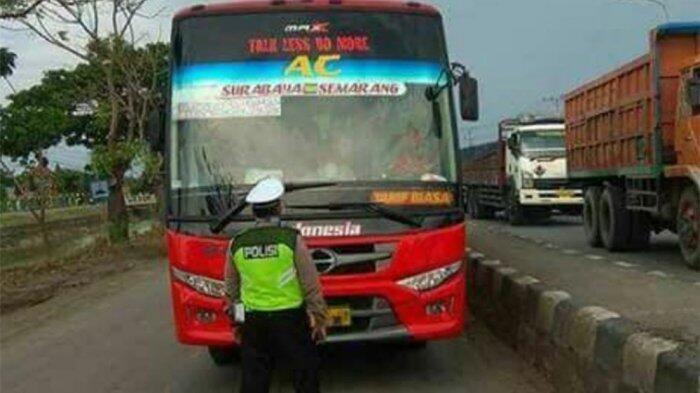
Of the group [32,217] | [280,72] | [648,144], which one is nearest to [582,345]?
[280,72]

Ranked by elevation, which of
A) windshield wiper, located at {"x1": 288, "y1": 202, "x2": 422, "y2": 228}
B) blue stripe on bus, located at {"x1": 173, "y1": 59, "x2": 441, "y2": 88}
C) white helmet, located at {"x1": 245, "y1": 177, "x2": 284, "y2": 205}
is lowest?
windshield wiper, located at {"x1": 288, "y1": 202, "x2": 422, "y2": 228}

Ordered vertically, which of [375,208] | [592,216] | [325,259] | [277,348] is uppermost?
[375,208]

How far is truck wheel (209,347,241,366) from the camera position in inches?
344

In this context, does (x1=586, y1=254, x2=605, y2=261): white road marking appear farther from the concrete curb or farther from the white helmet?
the white helmet

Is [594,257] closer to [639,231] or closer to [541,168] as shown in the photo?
[639,231]

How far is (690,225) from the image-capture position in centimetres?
1294

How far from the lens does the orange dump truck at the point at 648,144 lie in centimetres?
1292

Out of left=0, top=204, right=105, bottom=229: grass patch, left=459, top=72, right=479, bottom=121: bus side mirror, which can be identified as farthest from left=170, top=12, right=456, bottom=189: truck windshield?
left=0, top=204, right=105, bottom=229: grass patch

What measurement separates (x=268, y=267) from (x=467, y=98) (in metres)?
2.95

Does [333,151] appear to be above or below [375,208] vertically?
above

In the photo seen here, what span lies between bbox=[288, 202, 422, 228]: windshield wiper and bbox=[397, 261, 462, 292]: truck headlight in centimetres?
37

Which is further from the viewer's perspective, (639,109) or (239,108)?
(639,109)

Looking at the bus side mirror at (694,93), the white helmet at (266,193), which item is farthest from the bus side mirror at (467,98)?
the bus side mirror at (694,93)

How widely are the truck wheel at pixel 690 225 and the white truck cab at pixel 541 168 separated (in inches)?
501
